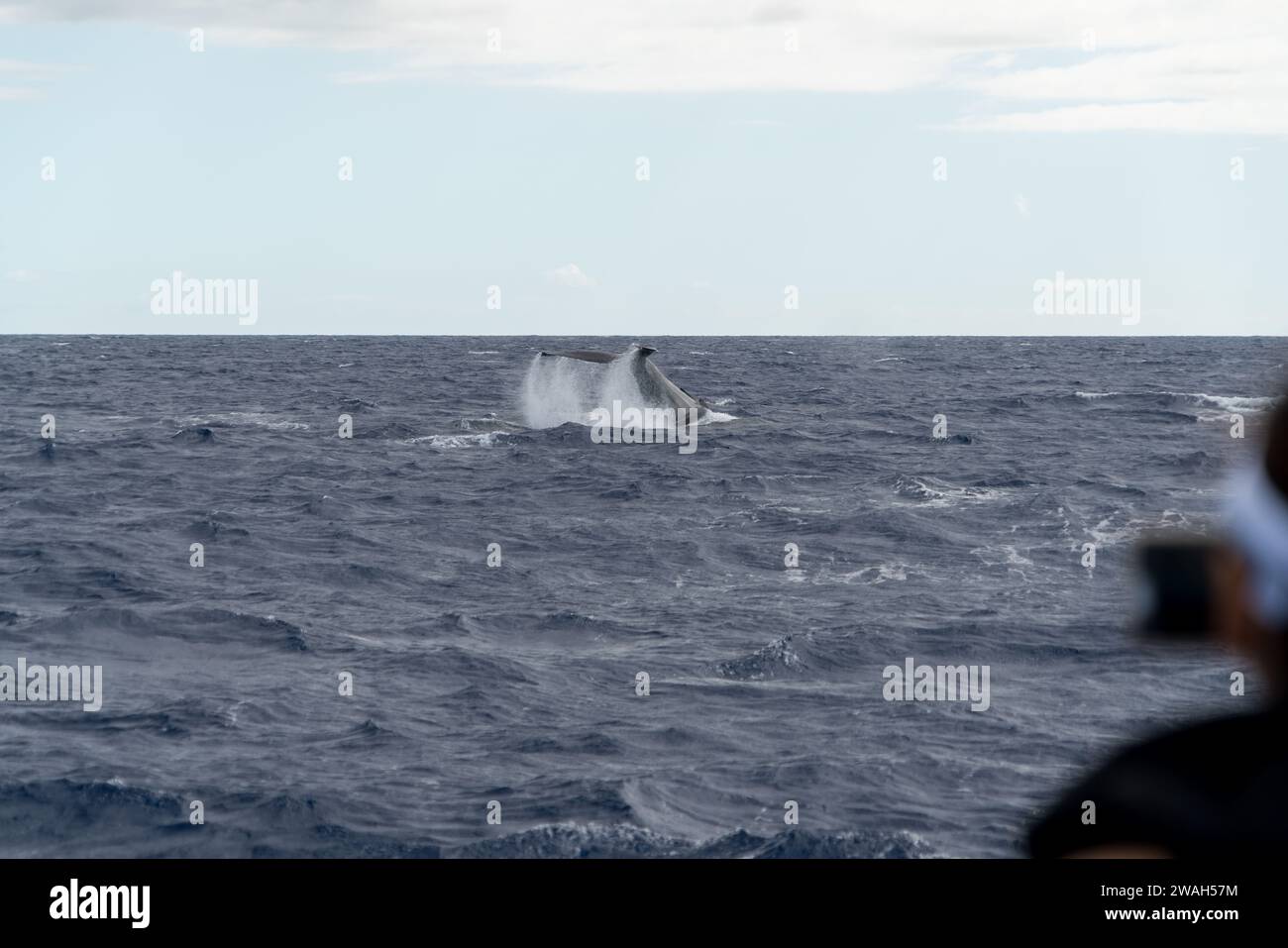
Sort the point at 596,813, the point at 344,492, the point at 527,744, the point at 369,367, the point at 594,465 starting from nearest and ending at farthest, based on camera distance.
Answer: the point at 596,813
the point at 527,744
the point at 344,492
the point at 594,465
the point at 369,367

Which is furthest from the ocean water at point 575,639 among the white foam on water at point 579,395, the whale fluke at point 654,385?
the white foam on water at point 579,395

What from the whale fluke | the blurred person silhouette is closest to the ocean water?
the blurred person silhouette

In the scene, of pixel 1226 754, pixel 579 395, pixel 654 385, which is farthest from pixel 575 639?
pixel 579 395

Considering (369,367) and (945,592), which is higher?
(369,367)

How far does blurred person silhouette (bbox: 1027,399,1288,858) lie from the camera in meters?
1.38

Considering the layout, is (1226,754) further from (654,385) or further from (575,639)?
(654,385)

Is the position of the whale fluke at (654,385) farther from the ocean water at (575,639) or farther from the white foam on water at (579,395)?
the ocean water at (575,639)

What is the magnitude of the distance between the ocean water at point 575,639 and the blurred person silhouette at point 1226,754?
10cm

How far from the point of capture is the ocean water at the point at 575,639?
1369 cm

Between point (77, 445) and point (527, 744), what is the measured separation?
123 feet

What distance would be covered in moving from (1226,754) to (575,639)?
63.8ft

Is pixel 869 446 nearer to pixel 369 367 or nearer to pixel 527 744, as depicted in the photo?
pixel 527 744
